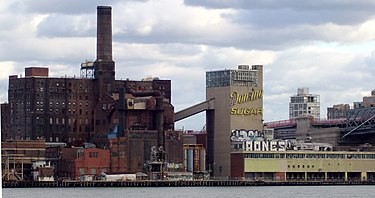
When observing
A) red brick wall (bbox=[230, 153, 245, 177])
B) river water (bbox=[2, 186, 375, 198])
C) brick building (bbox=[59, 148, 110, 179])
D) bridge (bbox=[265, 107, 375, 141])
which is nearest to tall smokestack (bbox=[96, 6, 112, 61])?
brick building (bbox=[59, 148, 110, 179])

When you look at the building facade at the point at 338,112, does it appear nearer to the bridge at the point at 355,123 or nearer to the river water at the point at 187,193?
the bridge at the point at 355,123

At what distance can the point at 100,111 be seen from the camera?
140 metres

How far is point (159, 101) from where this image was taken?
441 ft

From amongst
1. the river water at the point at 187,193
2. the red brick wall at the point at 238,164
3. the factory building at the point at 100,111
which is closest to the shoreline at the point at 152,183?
the red brick wall at the point at 238,164

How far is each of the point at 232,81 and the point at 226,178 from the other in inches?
525

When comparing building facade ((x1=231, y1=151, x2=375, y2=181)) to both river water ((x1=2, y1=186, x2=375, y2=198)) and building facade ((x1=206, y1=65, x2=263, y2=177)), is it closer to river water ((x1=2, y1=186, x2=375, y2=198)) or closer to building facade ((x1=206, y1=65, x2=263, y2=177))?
building facade ((x1=206, y1=65, x2=263, y2=177))

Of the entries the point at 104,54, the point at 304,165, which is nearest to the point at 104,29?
the point at 104,54

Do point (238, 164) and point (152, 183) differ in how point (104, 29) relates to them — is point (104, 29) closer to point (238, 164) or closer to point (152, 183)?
point (152, 183)

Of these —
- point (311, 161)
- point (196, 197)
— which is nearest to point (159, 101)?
point (311, 161)

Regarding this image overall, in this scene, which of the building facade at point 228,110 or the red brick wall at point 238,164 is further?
the building facade at point 228,110

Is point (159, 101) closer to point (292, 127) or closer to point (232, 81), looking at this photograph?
point (232, 81)

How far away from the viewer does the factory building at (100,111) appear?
133625mm

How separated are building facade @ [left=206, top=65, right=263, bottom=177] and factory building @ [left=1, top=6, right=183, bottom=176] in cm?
673

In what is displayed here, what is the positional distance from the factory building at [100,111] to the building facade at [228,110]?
22.1ft
